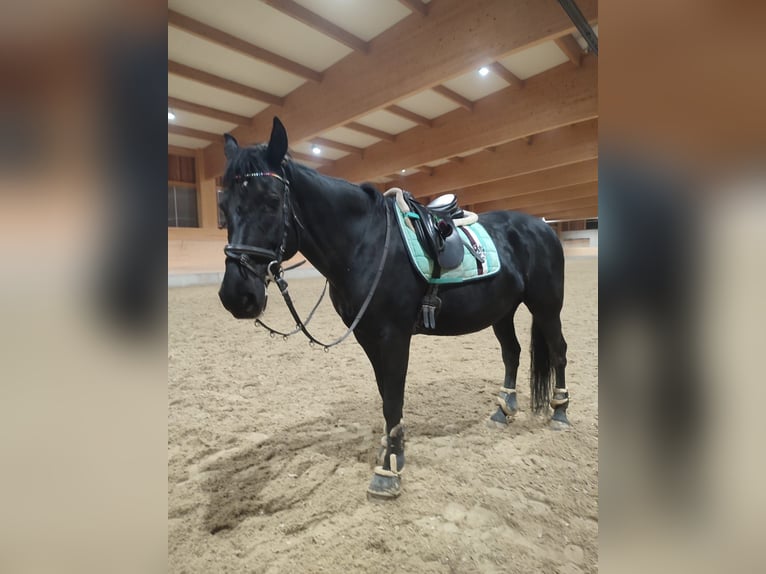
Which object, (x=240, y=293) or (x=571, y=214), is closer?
(x=240, y=293)

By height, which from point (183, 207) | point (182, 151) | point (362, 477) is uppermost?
point (182, 151)

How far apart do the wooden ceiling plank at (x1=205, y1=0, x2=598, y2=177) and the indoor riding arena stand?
1 cm

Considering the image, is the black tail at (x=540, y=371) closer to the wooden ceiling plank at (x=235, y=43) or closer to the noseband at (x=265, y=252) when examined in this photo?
the noseband at (x=265, y=252)

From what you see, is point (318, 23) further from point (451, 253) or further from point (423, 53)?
point (451, 253)

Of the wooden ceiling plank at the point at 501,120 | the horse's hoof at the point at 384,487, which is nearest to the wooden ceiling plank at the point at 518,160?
the wooden ceiling plank at the point at 501,120

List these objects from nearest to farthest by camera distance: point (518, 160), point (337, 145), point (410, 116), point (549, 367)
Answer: point (549, 367) < point (410, 116) < point (337, 145) < point (518, 160)

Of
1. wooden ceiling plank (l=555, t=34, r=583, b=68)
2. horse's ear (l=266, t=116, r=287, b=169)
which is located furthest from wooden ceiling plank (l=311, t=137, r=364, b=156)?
horse's ear (l=266, t=116, r=287, b=169)

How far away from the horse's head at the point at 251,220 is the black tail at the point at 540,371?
57.6 inches

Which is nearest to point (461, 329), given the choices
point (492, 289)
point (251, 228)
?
point (492, 289)

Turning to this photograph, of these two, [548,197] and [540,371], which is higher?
[548,197]

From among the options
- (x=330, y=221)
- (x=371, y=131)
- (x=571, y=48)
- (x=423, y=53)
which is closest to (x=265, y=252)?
(x=330, y=221)

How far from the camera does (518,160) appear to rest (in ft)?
21.8

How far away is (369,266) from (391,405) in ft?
1.81
